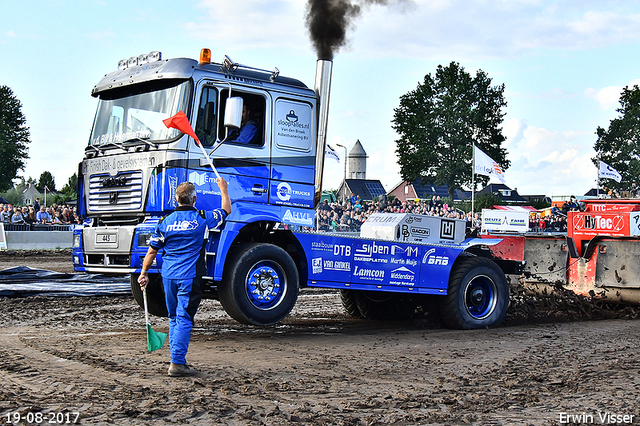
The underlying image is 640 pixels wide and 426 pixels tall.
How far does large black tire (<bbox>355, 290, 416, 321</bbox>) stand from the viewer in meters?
10.8

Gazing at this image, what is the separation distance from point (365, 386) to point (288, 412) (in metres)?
1.07

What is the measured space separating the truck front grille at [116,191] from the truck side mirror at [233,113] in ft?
3.84

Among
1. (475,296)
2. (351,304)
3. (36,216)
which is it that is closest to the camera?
(475,296)

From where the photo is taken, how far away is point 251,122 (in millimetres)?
8281

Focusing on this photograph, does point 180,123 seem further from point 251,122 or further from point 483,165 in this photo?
point 483,165

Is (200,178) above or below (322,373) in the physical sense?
above

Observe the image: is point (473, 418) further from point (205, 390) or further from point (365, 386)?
point (205, 390)

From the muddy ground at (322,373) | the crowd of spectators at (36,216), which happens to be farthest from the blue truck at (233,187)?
the crowd of spectators at (36,216)

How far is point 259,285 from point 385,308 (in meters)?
3.52

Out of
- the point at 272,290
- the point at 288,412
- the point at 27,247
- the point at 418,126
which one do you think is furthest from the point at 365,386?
the point at 418,126

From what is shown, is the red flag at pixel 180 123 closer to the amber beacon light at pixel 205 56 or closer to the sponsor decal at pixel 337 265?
the amber beacon light at pixel 205 56

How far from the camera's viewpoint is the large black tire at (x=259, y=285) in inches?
302

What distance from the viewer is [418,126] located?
220 ft

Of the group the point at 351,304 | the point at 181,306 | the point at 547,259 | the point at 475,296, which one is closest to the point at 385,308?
the point at 351,304
